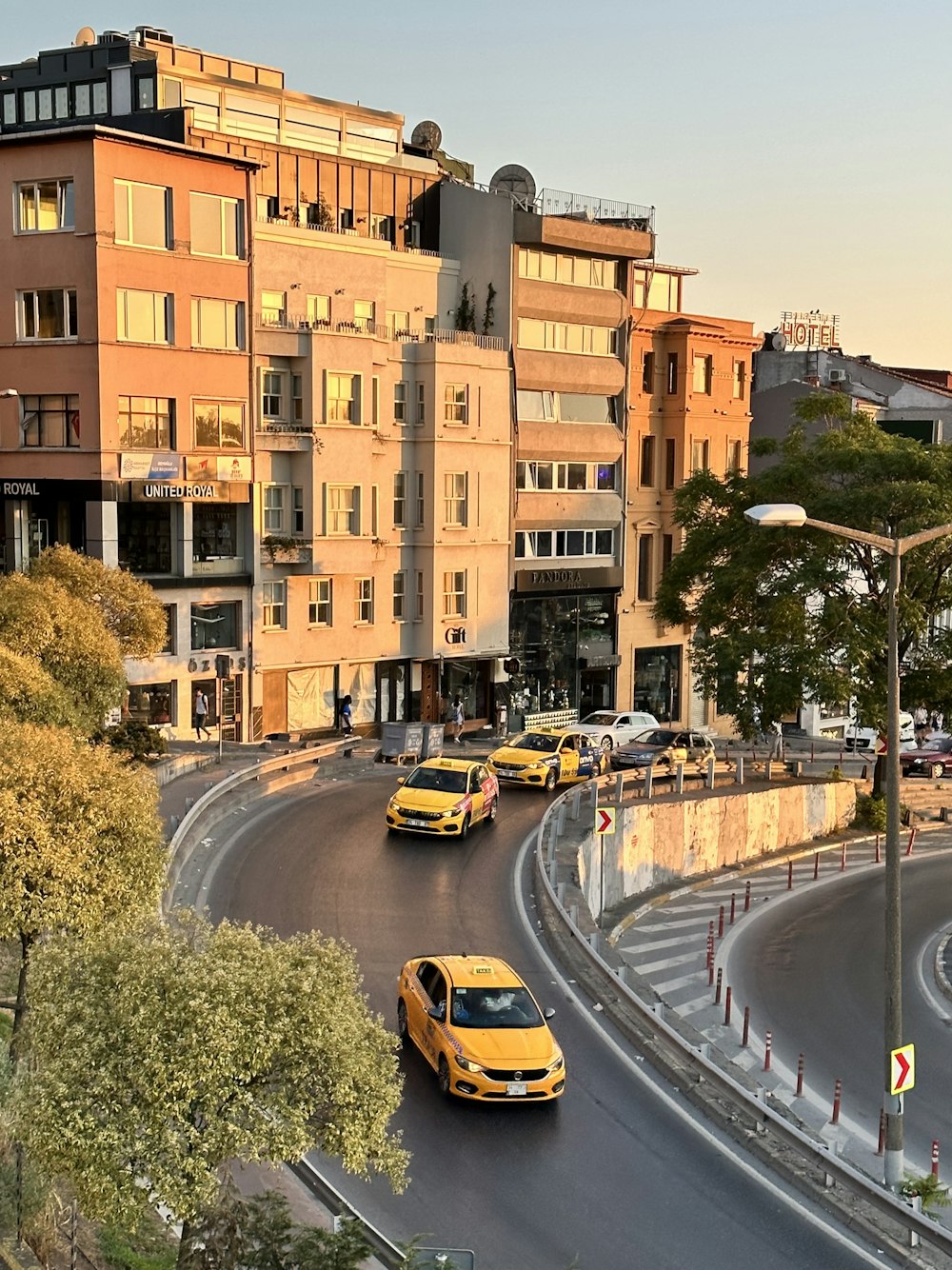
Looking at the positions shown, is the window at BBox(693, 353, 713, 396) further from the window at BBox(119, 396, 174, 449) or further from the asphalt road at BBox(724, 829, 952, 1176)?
the asphalt road at BBox(724, 829, 952, 1176)

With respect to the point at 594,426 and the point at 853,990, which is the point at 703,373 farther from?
the point at 853,990

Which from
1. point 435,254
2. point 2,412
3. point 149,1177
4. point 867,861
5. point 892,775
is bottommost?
point 867,861

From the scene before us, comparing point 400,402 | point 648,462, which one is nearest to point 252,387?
point 400,402

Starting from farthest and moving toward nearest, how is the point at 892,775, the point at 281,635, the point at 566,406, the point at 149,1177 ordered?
the point at 566,406
the point at 281,635
the point at 892,775
the point at 149,1177

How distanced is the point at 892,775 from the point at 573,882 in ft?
50.2

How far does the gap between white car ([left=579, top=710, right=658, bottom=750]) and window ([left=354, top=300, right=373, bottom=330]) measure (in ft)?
53.1

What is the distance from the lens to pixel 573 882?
34.7 metres

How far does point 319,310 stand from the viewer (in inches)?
2176

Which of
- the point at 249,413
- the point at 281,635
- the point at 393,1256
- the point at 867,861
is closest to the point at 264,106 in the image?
the point at 249,413

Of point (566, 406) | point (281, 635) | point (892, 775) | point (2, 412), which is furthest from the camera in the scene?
point (566, 406)

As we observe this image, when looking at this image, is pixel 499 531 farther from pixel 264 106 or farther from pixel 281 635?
pixel 264 106

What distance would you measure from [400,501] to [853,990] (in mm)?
29416

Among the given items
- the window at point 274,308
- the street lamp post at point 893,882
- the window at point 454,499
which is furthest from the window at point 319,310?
the street lamp post at point 893,882

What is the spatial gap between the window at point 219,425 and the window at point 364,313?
6759 mm
